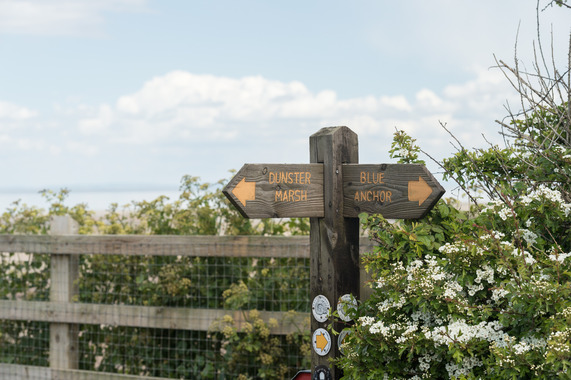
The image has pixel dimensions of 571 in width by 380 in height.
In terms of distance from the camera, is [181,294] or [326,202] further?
[181,294]

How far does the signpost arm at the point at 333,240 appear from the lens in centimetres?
369

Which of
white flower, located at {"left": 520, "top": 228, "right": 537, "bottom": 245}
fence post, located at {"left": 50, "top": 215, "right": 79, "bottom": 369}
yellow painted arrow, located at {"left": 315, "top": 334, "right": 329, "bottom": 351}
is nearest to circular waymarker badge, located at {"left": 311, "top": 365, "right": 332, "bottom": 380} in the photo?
yellow painted arrow, located at {"left": 315, "top": 334, "right": 329, "bottom": 351}

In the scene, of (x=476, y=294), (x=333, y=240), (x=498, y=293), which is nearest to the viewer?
(x=498, y=293)

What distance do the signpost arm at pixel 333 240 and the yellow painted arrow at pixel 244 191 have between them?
1.29 ft

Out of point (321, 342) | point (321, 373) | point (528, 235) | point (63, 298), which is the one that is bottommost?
point (321, 373)

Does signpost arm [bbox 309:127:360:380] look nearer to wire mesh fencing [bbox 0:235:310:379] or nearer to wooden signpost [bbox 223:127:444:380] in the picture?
wooden signpost [bbox 223:127:444:380]

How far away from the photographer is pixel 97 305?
237 inches

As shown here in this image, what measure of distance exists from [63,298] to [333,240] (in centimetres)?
361

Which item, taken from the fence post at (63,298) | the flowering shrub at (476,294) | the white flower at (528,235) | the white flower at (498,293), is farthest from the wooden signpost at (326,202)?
the fence post at (63,298)

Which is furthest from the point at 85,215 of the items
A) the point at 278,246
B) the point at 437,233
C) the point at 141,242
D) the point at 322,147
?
the point at 437,233

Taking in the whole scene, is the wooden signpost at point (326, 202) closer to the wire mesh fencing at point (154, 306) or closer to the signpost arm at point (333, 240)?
the signpost arm at point (333, 240)

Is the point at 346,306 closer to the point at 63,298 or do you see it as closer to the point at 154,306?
the point at 154,306

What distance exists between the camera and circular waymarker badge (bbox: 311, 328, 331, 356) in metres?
3.69

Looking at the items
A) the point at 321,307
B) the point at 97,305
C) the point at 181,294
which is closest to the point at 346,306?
the point at 321,307
